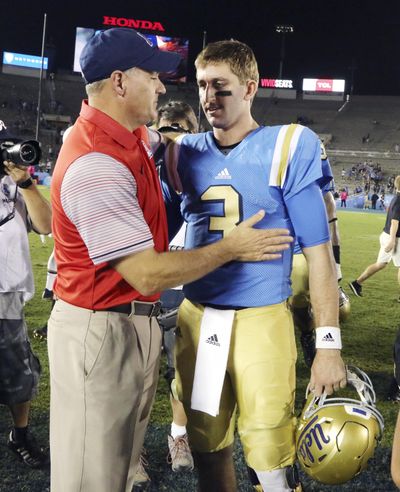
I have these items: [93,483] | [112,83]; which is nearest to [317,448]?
[93,483]

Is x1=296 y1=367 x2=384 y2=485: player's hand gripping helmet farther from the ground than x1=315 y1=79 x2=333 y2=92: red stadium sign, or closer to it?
closer to it

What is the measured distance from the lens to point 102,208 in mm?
1716

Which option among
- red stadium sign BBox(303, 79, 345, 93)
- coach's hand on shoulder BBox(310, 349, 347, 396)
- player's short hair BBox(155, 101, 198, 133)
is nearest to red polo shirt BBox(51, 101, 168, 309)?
coach's hand on shoulder BBox(310, 349, 347, 396)

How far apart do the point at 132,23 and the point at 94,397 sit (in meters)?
48.3

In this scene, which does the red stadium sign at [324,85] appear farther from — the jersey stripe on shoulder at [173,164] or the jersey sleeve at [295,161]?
the jersey sleeve at [295,161]

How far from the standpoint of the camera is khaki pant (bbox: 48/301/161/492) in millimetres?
1822

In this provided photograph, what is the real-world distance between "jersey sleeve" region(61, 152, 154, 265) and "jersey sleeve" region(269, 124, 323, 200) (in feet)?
2.10

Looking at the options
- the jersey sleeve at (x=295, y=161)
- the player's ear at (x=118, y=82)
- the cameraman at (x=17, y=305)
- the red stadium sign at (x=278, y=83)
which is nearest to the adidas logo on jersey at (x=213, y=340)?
the jersey sleeve at (x=295, y=161)

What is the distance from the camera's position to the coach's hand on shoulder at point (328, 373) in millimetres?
1998

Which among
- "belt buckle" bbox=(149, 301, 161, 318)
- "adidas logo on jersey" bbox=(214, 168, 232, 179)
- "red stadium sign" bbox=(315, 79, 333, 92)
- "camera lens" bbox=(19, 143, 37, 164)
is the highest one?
"red stadium sign" bbox=(315, 79, 333, 92)

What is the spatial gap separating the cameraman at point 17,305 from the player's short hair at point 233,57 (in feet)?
3.92

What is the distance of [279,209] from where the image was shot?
2152mm

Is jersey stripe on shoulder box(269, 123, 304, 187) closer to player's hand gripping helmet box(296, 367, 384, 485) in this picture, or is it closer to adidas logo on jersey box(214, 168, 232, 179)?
adidas logo on jersey box(214, 168, 232, 179)

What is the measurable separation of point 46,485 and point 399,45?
5430 centimetres
